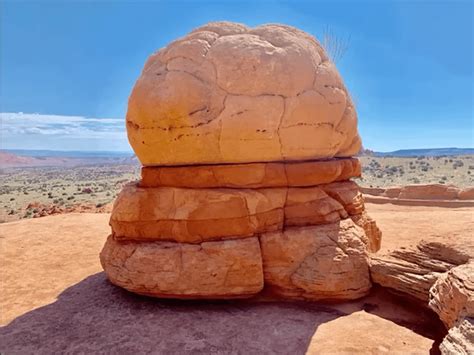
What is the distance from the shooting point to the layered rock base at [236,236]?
5.13m

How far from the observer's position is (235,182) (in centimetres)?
548

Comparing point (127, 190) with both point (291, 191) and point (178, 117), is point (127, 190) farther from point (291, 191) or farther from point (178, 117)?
point (291, 191)

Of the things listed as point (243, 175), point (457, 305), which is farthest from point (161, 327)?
point (457, 305)

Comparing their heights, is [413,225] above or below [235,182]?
below

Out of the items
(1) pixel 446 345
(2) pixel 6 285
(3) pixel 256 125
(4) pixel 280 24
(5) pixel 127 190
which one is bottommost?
(2) pixel 6 285

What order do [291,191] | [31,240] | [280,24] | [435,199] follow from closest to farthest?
[291,191], [280,24], [31,240], [435,199]

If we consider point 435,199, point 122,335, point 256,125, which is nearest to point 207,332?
point 122,335

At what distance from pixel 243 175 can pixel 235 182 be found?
159 millimetres

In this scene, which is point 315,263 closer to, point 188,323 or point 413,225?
point 188,323

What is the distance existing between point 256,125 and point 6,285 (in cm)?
528

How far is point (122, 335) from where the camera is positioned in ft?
15.0

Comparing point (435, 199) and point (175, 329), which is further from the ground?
point (435, 199)

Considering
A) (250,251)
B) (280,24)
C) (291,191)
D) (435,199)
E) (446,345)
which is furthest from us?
(435,199)

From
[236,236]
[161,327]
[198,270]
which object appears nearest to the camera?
[161,327]
